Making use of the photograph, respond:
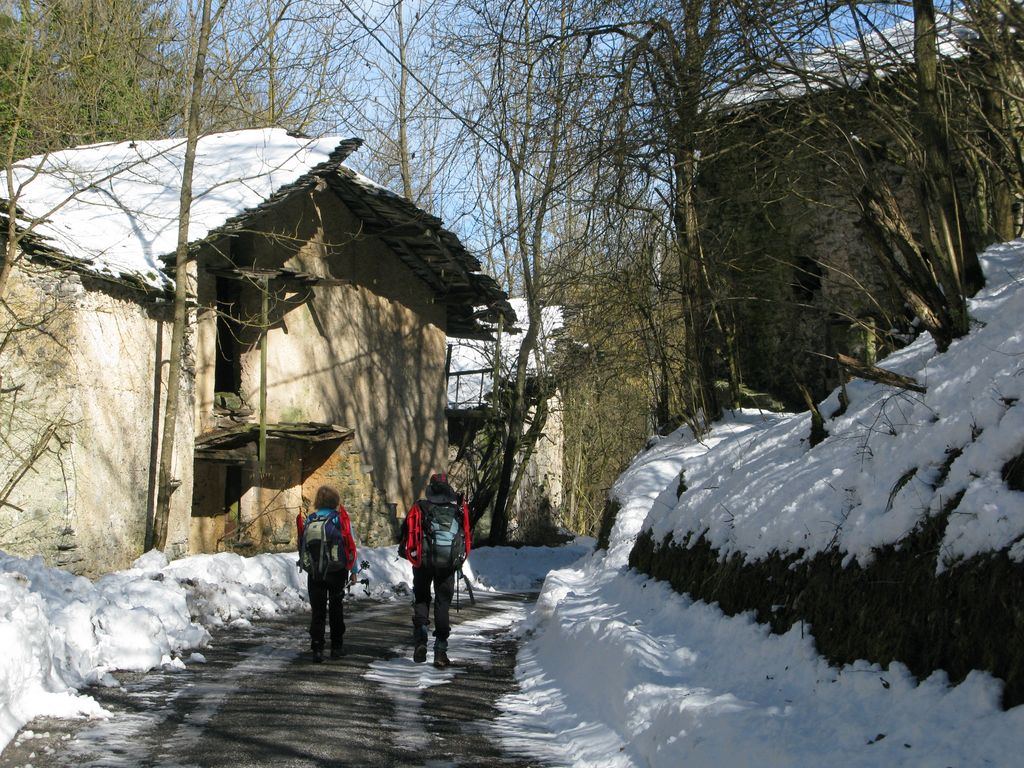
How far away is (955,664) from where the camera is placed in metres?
4.12

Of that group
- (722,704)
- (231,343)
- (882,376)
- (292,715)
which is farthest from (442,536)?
(231,343)

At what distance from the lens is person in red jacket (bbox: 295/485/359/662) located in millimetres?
9438

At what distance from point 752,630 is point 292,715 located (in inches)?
115

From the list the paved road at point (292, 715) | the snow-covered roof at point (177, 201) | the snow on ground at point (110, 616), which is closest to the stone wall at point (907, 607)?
the paved road at point (292, 715)

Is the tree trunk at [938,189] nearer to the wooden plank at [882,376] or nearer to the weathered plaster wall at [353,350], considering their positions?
the wooden plank at [882,376]

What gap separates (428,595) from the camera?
970cm

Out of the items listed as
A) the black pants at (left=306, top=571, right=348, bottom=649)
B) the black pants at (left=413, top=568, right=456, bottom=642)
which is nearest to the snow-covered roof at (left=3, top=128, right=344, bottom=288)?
the black pants at (left=306, top=571, right=348, bottom=649)

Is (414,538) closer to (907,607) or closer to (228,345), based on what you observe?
(907,607)

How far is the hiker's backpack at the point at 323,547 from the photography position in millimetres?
9477

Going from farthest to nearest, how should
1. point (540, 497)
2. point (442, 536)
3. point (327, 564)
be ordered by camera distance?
point (540, 497), point (442, 536), point (327, 564)

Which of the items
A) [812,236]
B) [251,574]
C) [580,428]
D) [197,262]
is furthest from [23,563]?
[580,428]

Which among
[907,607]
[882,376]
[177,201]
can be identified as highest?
[177,201]

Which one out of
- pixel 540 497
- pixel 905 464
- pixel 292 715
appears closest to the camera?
pixel 905 464

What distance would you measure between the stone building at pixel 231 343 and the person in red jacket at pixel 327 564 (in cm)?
589
